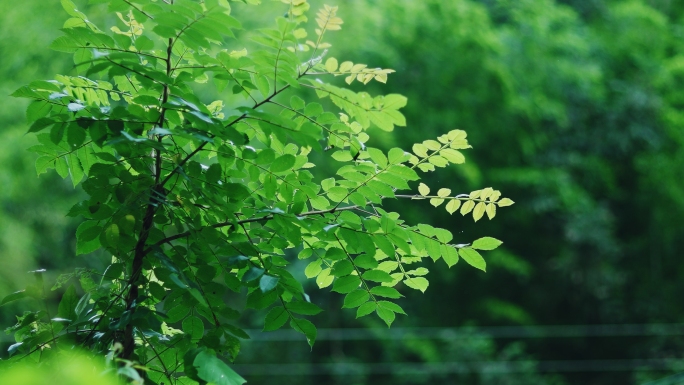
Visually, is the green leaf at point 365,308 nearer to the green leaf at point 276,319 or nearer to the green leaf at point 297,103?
the green leaf at point 276,319

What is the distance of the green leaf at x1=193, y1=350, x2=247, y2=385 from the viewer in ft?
2.12

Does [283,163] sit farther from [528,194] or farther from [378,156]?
[528,194]

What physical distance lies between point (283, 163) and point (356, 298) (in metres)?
0.19

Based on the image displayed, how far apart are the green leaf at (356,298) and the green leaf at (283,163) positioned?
0.56 ft

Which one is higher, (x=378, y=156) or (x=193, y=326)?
(x=378, y=156)

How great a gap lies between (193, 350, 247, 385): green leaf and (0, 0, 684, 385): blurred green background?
15.3 feet

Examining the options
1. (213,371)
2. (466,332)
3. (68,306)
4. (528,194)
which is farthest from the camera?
(528,194)

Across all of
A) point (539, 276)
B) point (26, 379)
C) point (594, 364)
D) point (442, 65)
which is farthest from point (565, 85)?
point (26, 379)

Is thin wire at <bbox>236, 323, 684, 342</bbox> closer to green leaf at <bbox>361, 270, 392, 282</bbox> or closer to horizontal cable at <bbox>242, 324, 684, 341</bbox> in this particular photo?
horizontal cable at <bbox>242, 324, 684, 341</bbox>

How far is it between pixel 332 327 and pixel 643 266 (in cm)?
279

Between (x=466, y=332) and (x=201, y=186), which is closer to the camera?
(x=201, y=186)

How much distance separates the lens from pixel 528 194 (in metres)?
6.05

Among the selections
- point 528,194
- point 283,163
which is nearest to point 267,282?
point 283,163

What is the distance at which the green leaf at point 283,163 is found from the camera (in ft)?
2.61
